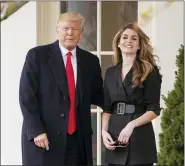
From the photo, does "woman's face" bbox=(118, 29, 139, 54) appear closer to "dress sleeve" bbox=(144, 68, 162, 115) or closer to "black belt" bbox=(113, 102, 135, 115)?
"dress sleeve" bbox=(144, 68, 162, 115)

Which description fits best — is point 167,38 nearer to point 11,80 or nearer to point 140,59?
point 11,80

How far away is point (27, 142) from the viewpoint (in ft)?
Result: 12.7

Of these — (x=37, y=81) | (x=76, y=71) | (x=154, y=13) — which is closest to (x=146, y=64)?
(x=76, y=71)

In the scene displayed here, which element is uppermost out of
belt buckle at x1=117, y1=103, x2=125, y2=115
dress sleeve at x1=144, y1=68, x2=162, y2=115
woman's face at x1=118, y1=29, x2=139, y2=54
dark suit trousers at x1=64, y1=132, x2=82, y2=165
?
woman's face at x1=118, y1=29, x2=139, y2=54

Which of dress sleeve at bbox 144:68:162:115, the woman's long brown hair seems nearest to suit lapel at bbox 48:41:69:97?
the woman's long brown hair

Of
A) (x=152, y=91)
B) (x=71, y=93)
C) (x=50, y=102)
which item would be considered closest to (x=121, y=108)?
(x=152, y=91)

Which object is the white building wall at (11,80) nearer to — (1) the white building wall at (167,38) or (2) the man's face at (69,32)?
(1) the white building wall at (167,38)

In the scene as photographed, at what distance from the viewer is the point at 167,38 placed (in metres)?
5.42

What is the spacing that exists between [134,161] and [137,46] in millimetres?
746

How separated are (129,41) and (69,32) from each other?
1.28 feet

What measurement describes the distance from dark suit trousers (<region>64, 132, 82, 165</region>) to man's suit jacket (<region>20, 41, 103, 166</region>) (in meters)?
0.04

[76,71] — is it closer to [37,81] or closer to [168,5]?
[37,81]

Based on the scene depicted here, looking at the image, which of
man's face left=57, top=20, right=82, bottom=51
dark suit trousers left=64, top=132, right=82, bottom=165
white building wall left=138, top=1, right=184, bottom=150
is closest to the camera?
man's face left=57, top=20, right=82, bottom=51

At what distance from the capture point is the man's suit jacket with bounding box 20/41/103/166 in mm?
3795
